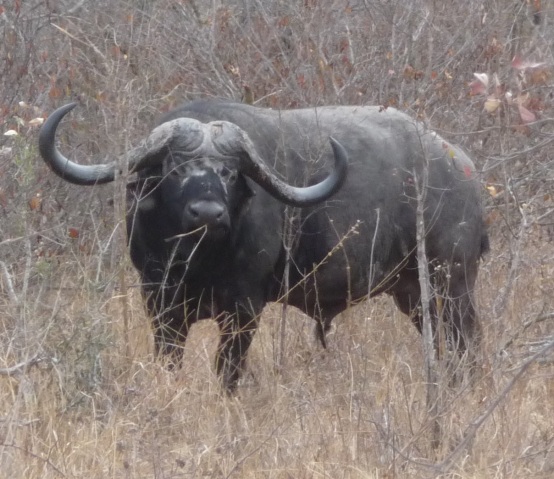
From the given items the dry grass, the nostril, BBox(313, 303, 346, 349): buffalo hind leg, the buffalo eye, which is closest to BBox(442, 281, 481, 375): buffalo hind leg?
BBox(313, 303, 346, 349): buffalo hind leg

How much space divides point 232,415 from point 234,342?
2.65 ft

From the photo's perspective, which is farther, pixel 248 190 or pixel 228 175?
pixel 248 190

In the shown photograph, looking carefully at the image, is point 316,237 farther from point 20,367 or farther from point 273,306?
point 20,367

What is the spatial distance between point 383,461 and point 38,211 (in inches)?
139

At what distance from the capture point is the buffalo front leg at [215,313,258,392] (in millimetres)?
5723

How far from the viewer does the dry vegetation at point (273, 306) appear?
4297 millimetres

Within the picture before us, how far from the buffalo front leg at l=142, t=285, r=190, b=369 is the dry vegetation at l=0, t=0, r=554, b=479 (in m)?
0.12

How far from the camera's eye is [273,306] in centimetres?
715

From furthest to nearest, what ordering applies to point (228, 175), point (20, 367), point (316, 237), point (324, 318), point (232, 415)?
point (324, 318) < point (316, 237) < point (228, 175) < point (232, 415) < point (20, 367)

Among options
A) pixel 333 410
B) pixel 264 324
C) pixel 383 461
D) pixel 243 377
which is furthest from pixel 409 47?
pixel 383 461

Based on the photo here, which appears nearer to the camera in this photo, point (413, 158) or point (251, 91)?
point (413, 158)

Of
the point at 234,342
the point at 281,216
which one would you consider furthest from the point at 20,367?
the point at 281,216

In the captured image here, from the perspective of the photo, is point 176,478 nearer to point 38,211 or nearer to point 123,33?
point 38,211

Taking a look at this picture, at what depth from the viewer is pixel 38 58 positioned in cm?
804
